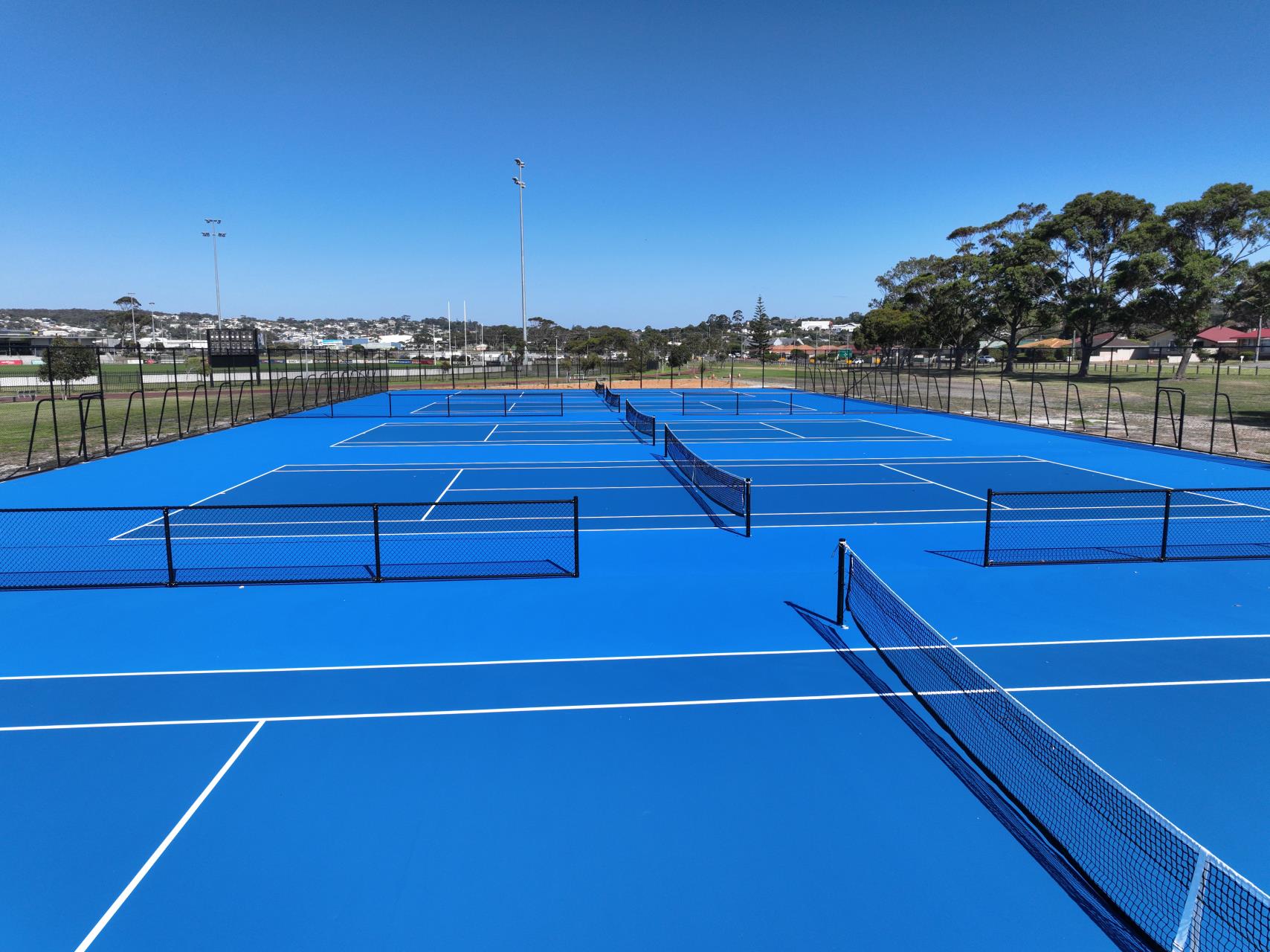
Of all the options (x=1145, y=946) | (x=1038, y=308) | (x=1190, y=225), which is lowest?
(x=1145, y=946)

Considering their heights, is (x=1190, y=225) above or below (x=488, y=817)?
above

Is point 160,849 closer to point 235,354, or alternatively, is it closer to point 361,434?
point 361,434

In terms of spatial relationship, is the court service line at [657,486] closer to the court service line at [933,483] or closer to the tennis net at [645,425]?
the court service line at [933,483]

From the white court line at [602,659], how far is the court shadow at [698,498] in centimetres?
590

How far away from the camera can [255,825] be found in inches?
231

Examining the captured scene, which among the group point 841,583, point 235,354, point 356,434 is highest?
point 235,354

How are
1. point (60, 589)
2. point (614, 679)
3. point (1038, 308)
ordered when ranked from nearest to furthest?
point (614, 679)
point (60, 589)
point (1038, 308)

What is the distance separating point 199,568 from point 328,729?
6.82 metres

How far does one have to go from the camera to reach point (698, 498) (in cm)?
1856

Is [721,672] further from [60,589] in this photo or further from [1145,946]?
[60,589]

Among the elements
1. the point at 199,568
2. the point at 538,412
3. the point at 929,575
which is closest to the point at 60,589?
the point at 199,568

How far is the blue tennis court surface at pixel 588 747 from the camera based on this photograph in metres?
5.06

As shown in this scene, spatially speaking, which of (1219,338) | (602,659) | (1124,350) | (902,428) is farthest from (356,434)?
(1124,350)

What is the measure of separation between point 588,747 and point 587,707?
82cm
